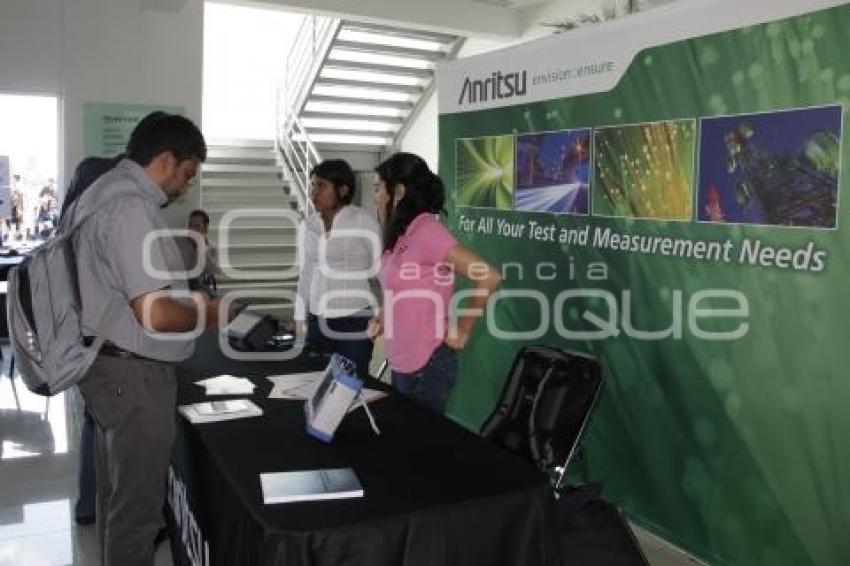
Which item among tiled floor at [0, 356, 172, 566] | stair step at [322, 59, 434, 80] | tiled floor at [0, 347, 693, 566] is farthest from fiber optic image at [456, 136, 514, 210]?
stair step at [322, 59, 434, 80]

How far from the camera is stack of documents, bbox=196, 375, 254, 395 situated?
2.29 metres

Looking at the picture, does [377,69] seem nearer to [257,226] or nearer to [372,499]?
[257,226]

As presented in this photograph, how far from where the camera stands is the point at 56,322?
6.03ft

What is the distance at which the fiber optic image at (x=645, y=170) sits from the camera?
8.90 ft

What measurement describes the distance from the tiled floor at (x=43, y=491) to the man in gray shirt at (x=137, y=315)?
0.84 m

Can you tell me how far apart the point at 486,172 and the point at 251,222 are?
4514mm

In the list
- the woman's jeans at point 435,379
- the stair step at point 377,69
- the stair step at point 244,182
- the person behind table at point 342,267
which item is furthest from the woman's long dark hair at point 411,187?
the stair step at point 244,182

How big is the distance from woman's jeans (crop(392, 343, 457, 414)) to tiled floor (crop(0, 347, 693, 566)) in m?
1.03

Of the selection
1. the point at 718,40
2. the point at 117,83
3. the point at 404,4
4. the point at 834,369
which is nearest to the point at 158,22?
the point at 117,83

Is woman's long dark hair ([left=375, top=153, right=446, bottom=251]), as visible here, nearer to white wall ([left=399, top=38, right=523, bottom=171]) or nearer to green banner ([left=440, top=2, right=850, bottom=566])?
green banner ([left=440, top=2, right=850, bottom=566])

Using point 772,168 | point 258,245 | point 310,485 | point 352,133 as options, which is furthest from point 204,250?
point 310,485

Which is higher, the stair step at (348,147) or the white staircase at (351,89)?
the white staircase at (351,89)

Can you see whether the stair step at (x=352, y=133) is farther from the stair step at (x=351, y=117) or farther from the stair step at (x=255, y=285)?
the stair step at (x=255, y=285)

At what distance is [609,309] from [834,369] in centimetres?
96
